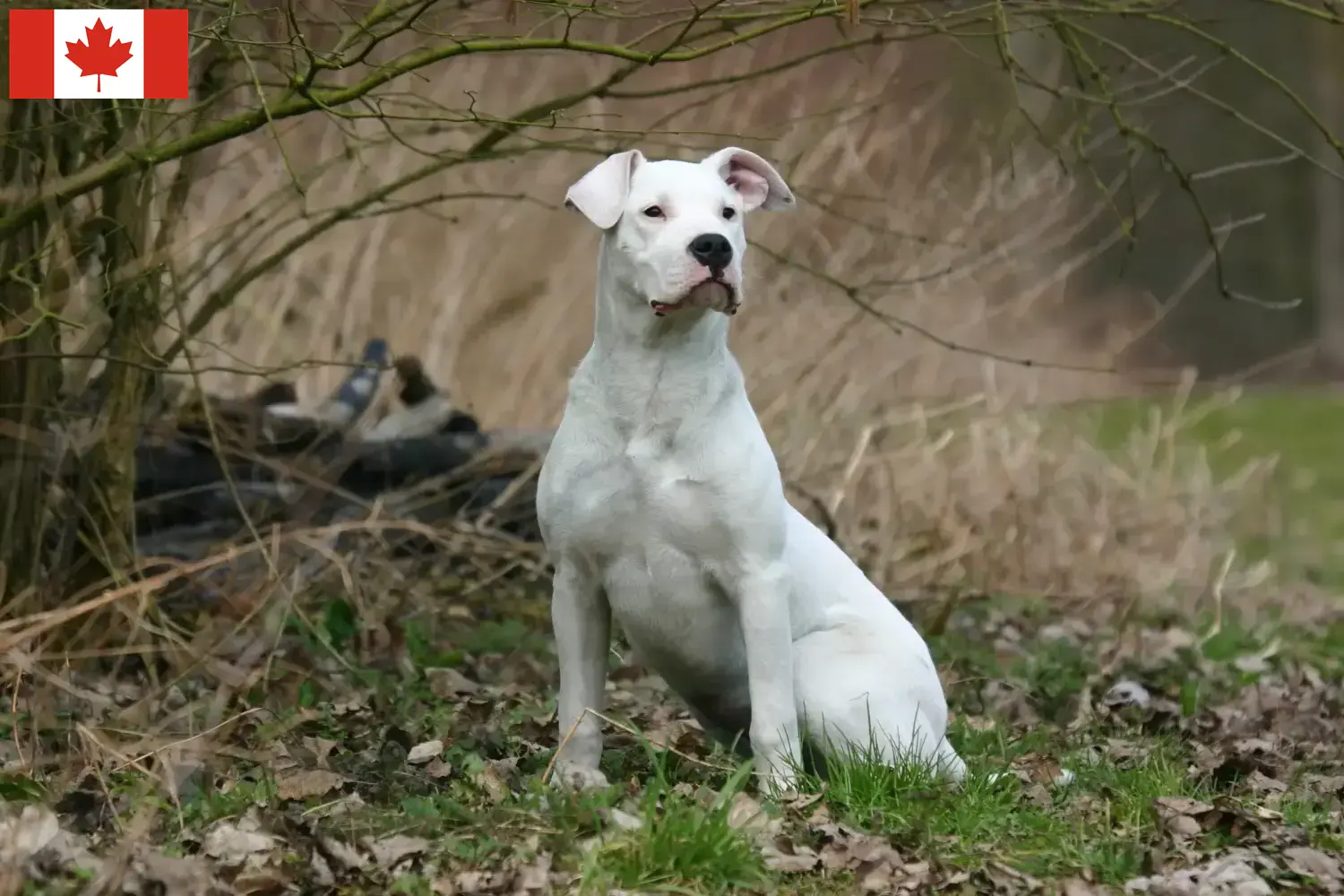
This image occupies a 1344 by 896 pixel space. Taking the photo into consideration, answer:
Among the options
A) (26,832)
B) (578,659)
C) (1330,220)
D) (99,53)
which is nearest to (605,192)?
(578,659)

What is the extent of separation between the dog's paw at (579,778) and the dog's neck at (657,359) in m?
0.88

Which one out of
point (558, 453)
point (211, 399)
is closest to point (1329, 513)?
point (211, 399)

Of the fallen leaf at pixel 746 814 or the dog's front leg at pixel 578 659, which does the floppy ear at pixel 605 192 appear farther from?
the fallen leaf at pixel 746 814

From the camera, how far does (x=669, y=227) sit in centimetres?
399

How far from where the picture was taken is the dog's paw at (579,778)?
3973 millimetres

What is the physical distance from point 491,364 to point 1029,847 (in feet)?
15.7

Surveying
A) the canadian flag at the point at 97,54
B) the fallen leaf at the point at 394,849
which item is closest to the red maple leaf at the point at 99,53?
the canadian flag at the point at 97,54

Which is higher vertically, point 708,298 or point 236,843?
point 708,298

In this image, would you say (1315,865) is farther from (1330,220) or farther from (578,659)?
(1330,220)

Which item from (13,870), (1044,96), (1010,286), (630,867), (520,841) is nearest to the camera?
(13,870)

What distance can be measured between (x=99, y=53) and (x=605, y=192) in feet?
6.70

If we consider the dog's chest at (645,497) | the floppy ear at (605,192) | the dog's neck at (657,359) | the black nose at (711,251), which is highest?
the floppy ear at (605,192)

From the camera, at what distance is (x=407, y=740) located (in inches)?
186

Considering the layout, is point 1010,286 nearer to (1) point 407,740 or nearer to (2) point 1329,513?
(2) point 1329,513
